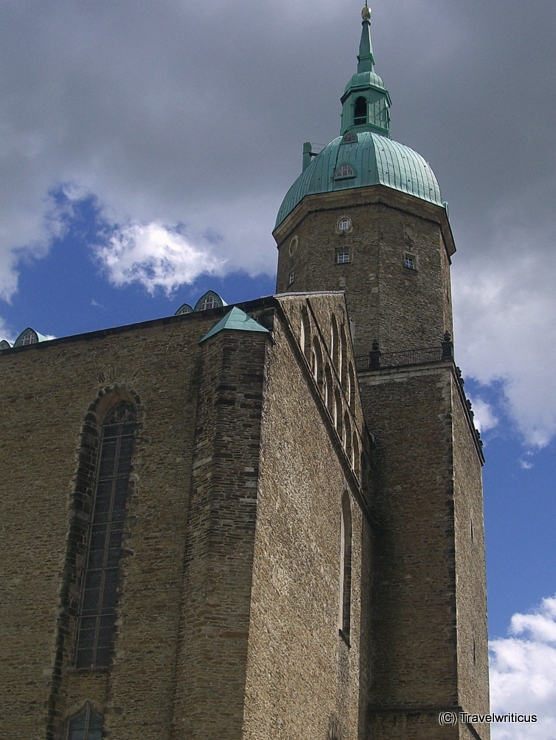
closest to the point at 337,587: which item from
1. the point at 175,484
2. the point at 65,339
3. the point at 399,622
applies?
the point at 399,622

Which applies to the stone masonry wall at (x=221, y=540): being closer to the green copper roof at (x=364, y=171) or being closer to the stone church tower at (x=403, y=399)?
the stone church tower at (x=403, y=399)

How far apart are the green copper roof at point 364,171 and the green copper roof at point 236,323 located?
1547 cm

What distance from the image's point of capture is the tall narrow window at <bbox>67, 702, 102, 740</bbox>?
1700 cm

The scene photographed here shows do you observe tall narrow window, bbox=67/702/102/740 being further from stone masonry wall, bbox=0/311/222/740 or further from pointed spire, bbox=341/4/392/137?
pointed spire, bbox=341/4/392/137

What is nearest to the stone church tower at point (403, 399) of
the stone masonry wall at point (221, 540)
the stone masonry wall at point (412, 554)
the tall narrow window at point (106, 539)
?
the stone masonry wall at point (412, 554)

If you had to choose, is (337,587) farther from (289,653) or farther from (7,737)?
(7,737)

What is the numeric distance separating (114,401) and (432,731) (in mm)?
11839

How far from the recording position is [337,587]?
23094 mm

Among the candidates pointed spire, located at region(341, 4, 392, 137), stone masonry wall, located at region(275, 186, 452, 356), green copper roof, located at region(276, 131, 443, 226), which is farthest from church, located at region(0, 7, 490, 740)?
pointed spire, located at region(341, 4, 392, 137)

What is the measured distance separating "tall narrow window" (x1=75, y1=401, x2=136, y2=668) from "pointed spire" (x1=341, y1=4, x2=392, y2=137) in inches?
831

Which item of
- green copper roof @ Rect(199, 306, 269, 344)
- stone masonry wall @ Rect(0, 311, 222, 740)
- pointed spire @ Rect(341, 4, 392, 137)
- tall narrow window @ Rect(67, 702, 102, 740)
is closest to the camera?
tall narrow window @ Rect(67, 702, 102, 740)

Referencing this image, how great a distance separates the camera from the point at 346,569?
24.5 m

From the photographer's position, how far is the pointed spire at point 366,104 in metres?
38.1

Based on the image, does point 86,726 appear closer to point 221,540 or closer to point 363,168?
point 221,540
